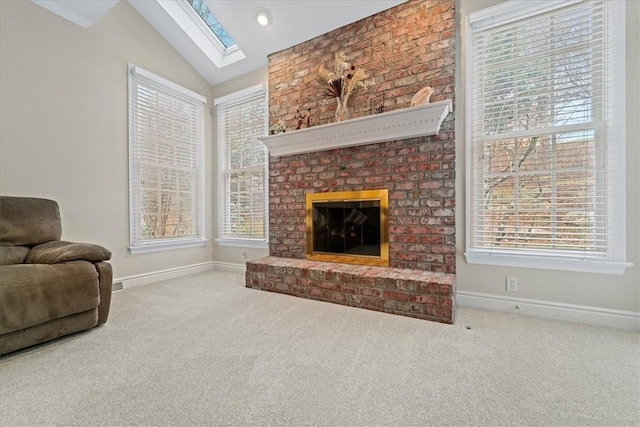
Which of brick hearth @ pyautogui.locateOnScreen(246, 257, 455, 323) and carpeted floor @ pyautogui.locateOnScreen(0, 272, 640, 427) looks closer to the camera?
carpeted floor @ pyautogui.locateOnScreen(0, 272, 640, 427)

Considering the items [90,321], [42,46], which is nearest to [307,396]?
[90,321]

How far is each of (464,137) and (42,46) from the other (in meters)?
3.92

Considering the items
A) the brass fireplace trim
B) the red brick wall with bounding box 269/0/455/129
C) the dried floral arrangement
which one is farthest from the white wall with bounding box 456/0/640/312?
the dried floral arrangement

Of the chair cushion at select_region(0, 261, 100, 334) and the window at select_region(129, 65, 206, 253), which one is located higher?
the window at select_region(129, 65, 206, 253)

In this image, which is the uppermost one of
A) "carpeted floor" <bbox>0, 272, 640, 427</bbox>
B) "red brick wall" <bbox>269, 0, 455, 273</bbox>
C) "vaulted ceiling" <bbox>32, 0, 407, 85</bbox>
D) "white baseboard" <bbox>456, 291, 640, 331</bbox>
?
"vaulted ceiling" <bbox>32, 0, 407, 85</bbox>

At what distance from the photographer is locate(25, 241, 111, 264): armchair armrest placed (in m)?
1.96

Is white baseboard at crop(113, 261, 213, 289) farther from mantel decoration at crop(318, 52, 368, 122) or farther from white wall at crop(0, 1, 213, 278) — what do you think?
mantel decoration at crop(318, 52, 368, 122)

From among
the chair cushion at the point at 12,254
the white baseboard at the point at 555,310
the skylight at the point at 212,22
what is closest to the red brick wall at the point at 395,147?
the white baseboard at the point at 555,310

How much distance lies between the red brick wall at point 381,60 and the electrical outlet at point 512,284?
1.66m

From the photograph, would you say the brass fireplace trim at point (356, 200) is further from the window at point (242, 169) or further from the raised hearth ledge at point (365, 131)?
the window at point (242, 169)

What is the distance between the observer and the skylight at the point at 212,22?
11.6 ft

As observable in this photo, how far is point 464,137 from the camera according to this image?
8.30 feet

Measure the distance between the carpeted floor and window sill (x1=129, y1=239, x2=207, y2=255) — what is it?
1178 millimetres

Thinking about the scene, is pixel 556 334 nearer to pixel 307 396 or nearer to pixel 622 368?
pixel 622 368
